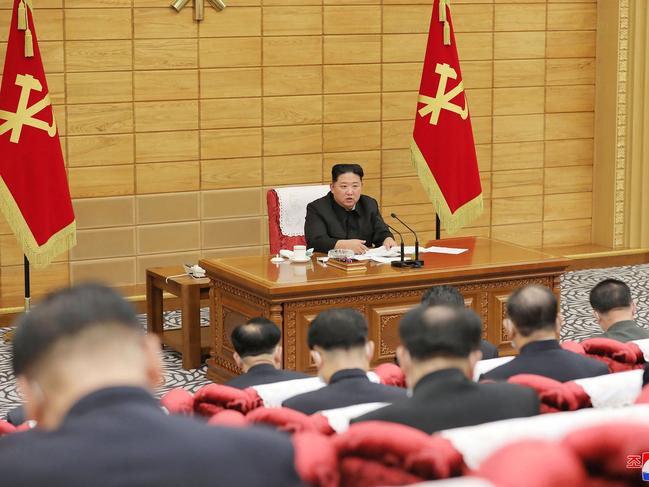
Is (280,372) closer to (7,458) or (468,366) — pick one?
(468,366)

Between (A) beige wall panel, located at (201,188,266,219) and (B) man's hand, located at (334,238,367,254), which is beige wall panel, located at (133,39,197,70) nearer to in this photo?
(A) beige wall panel, located at (201,188,266,219)

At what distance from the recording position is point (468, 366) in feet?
9.35

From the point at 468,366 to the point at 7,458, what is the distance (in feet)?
4.38

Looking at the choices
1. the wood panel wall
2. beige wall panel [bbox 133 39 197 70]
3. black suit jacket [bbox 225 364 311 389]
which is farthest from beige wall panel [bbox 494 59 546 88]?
black suit jacket [bbox 225 364 311 389]

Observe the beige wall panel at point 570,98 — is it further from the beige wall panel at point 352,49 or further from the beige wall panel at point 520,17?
the beige wall panel at point 352,49

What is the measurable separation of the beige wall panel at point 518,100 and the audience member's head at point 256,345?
21.0 ft

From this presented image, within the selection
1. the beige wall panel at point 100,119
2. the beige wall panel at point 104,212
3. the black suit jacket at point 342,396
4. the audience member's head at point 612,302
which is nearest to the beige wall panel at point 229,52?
the beige wall panel at point 100,119

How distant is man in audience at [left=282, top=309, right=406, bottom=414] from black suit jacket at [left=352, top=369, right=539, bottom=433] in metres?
0.55

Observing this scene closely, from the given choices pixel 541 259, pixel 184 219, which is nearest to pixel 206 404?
pixel 541 259

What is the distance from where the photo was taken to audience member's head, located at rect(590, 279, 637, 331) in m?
5.04

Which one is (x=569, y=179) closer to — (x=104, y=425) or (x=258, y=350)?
(x=258, y=350)

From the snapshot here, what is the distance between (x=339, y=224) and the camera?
7.48m

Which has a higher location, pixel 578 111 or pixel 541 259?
pixel 578 111

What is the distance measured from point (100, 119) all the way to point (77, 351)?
7.25 metres
